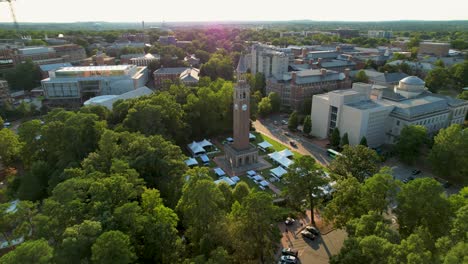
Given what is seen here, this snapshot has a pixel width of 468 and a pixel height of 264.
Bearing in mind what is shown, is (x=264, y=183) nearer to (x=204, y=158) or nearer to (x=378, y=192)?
(x=204, y=158)

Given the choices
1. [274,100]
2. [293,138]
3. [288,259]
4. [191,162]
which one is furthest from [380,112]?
[288,259]

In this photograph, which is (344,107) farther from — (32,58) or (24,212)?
(32,58)

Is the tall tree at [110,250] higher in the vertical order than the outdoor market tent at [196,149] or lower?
higher

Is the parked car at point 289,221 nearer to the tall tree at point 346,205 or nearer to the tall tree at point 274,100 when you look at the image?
the tall tree at point 346,205

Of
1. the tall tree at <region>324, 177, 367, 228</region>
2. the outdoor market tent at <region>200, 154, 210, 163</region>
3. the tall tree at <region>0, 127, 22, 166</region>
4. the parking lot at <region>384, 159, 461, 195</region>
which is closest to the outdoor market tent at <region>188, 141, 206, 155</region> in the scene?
the outdoor market tent at <region>200, 154, 210, 163</region>

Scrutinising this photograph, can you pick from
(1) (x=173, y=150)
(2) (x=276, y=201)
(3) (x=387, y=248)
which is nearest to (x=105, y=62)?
(1) (x=173, y=150)

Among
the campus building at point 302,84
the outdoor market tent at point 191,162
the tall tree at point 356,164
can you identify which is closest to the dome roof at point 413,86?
the campus building at point 302,84

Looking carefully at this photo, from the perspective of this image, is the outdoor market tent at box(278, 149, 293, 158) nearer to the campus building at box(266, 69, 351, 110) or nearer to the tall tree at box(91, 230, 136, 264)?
the campus building at box(266, 69, 351, 110)
